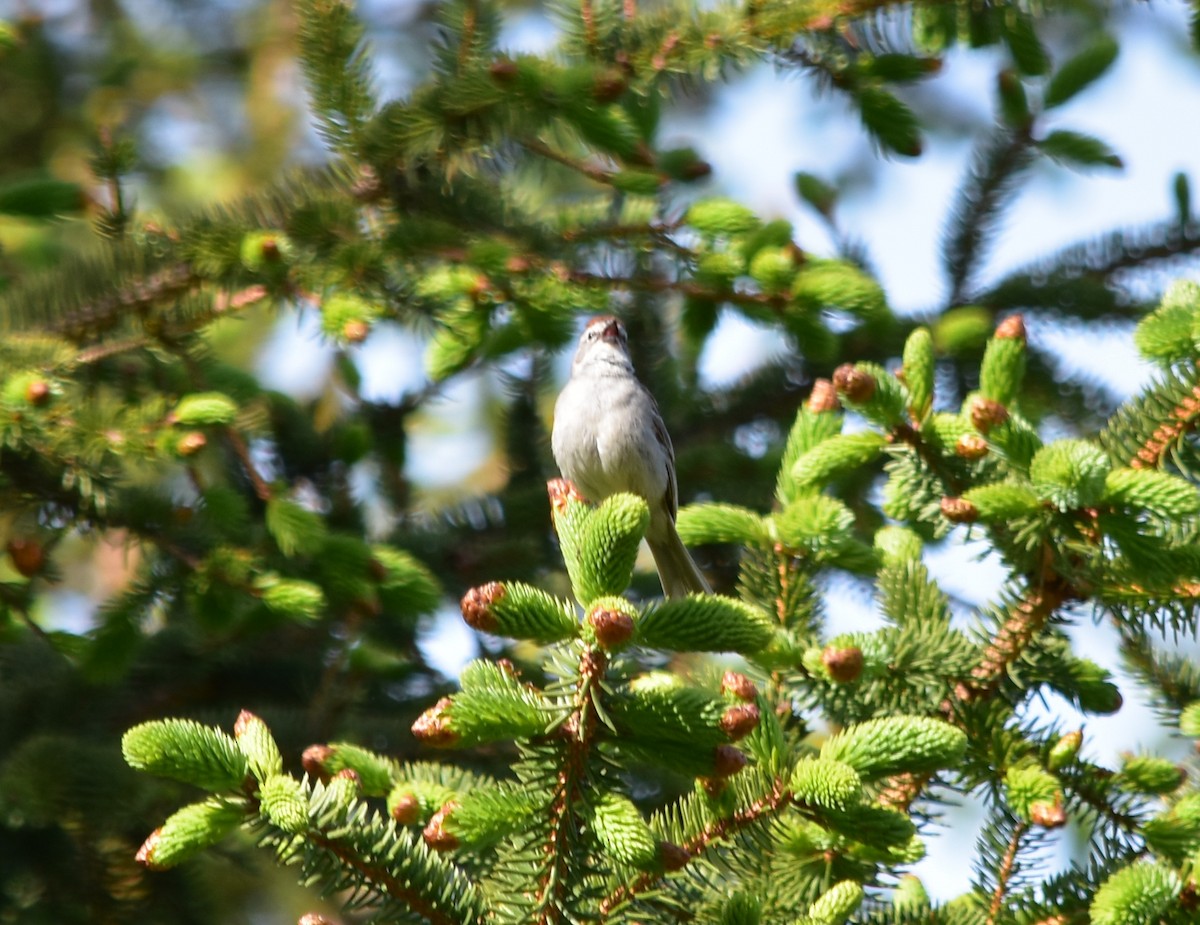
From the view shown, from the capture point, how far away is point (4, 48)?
11.2ft

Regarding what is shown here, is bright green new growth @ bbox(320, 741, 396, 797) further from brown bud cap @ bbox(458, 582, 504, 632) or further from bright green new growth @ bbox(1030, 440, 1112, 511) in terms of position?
bright green new growth @ bbox(1030, 440, 1112, 511)

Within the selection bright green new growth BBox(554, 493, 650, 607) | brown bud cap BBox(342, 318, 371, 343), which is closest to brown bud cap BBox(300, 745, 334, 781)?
bright green new growth BBox(554, 493, 650, 607)

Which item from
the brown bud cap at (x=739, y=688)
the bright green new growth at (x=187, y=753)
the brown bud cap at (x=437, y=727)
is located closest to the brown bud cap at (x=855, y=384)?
the brown bud cap at (x=739, y=688)

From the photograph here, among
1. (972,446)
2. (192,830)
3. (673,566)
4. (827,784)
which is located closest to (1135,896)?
(827,784)

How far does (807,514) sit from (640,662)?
804mm

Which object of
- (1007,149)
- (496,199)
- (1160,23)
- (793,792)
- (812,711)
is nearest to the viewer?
(793,792)

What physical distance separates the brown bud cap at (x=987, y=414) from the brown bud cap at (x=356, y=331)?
165 centimetres

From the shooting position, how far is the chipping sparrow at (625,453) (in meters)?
4.11

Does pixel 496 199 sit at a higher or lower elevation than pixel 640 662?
lower

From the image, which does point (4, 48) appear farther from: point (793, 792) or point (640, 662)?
point (793, 792)

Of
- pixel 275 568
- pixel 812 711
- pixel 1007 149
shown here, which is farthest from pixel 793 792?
pixel 1007 149

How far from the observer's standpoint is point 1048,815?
2.06 meters

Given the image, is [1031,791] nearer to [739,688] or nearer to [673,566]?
[739,688]

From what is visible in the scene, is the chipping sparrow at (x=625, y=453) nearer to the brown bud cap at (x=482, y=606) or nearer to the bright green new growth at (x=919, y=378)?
the bright green new growth at (x=919, y=378)
